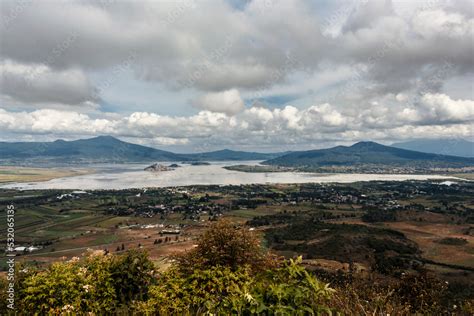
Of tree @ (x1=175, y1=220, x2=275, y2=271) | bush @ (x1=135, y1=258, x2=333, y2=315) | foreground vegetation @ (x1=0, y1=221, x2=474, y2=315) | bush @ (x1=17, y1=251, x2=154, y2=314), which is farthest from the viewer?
tree @ (x1=175, y1=220, x2=275, y2=271)

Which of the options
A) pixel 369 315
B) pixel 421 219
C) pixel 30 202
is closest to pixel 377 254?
pixel 421 219

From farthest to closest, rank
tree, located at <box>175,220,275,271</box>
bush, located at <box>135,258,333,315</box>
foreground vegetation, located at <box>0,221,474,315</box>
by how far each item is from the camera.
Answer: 1. tree, located at <box>175,220,275,271</box>
2. foreground vegetation, located at <box>0,221,474,315</box>
3. bush, located at <box>135,258,333,315</box>

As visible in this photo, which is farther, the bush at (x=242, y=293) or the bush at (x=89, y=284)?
the bush at (x=89, y=284)

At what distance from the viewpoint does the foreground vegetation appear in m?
5.89

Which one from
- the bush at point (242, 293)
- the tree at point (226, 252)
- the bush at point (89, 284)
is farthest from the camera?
the tree at point (226, 252)

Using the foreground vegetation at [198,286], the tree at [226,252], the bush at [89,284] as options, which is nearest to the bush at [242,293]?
the foreground vegetation at [198,286]

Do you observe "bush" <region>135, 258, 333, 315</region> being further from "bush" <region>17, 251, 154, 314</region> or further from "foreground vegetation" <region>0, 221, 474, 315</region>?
"bush" <region>17, 251, 154, 314</region>

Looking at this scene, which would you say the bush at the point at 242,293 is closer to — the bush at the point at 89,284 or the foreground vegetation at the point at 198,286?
the foreground vegetation at the point at 198,286

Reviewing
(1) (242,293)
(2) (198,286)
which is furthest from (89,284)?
(1) (242,293)

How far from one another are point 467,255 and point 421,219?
4225 centimetres

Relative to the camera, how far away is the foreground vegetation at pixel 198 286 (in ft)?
19.3

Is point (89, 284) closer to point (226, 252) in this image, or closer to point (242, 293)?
point (226, 252)

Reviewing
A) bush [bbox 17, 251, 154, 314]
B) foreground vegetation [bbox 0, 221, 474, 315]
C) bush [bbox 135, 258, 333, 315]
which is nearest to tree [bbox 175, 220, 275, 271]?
foreground vegetation [bbox 0, 221, 474, 315]

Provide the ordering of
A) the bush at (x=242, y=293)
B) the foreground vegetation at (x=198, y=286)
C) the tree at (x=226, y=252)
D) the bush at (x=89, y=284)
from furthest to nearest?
the tree at (x=226, y=252) → the bush at (x=89, y=284) → the foreground vegetation at (x=198, y=286) → the bush at (x=242, y=293)
